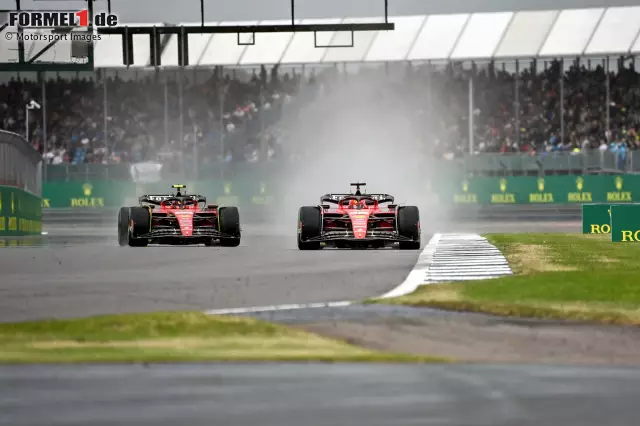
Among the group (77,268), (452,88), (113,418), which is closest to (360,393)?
(113,418)

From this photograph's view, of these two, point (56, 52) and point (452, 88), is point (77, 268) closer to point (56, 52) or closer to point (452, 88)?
point (56, 52)

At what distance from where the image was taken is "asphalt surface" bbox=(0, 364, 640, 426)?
672 cm

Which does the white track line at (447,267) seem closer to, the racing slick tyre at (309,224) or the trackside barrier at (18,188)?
the racing slick tyre at (309,224)

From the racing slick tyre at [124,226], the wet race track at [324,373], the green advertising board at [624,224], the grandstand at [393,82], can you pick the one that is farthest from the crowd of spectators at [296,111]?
the wet race track at [324,373]

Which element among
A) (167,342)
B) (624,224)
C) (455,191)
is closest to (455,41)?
(455,191)

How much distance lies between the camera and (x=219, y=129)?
72.2 meters

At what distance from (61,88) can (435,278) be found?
5807 centimetres

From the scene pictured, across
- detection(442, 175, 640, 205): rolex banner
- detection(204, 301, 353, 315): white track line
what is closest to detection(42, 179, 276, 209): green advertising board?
detection(442, 175, 640, 205): rolex banner

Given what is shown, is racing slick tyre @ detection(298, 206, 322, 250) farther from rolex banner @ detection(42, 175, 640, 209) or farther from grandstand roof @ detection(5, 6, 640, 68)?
grandstand roof @ detection(5, 6, 640, 68)

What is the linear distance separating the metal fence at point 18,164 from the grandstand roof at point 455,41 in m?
26.6

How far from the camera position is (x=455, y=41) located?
228ft

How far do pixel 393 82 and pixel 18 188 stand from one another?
37253 mm

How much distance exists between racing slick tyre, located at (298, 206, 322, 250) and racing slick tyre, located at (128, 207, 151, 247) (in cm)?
315

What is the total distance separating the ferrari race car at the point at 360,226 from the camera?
2758 cm
